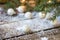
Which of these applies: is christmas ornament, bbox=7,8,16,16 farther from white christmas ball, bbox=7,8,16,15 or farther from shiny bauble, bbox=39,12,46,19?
shiny bauble, bbox=39,12,46,19

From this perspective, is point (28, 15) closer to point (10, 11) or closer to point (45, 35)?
point (10, 11)

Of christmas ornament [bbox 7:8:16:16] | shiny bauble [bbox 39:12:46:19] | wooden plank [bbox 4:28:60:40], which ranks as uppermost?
christmas ornament [bbox 7:8:16:16]

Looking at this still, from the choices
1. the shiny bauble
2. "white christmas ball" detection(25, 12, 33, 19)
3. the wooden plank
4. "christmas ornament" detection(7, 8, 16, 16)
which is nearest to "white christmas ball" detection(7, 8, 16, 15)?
"christmas ornament" detection(7, 8, 16, 16)

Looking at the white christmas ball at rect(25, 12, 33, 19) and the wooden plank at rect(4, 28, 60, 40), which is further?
the white christmas ball at rect(25, 12, 33, 19)

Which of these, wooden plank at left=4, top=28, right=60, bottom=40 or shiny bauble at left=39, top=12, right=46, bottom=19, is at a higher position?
shiny bauble at left=39, top=12, right=46, bottom=19

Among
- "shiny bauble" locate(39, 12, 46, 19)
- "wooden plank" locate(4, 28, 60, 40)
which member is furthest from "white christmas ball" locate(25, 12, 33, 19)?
"wooden plank" locate(4, 28, 60, 40)

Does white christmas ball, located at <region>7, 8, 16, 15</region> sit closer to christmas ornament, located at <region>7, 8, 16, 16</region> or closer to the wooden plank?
christmas ornament, located at <region>7, 8, 16, 16</region>

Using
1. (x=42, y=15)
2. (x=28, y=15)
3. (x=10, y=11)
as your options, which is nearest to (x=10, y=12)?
(x=10, y=11)

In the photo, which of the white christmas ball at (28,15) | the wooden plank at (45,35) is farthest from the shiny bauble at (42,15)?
the wooden plank at (45,35)

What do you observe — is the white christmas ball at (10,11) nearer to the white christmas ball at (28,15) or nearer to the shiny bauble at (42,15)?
the white christmas ball at (28,15)

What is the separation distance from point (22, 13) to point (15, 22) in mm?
181

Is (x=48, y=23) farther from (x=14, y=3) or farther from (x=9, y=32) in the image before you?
(x=14, y=3)

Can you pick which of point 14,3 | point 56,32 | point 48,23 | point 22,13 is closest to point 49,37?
point 56,32

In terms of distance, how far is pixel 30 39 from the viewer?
84 cm
